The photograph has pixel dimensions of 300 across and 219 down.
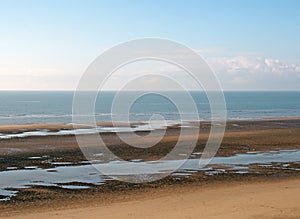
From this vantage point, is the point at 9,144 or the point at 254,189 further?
the point at 9,144

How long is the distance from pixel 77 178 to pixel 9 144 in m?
16.0

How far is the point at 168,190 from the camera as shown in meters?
19.6

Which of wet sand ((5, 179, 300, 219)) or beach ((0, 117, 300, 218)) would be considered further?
beach ((0, 117, 300, 218))

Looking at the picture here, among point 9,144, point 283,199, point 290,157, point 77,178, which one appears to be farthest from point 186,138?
point 283,199

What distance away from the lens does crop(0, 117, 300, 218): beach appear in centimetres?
1591

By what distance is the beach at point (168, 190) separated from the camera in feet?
52.2

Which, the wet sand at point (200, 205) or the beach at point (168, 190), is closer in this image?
the wet sand at point (200, 205)

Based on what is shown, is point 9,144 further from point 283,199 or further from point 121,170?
point 283,199

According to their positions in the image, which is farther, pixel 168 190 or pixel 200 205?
pixel 168 190

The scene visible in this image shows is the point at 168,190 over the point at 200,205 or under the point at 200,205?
over

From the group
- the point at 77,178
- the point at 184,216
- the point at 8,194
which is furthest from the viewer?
the point at 77,178

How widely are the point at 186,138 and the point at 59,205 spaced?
84.3 feet

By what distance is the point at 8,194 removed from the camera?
18562 millimetres

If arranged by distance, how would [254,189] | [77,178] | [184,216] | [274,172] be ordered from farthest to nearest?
[274,172] → [77,178] → [254,189] → [184,216]
